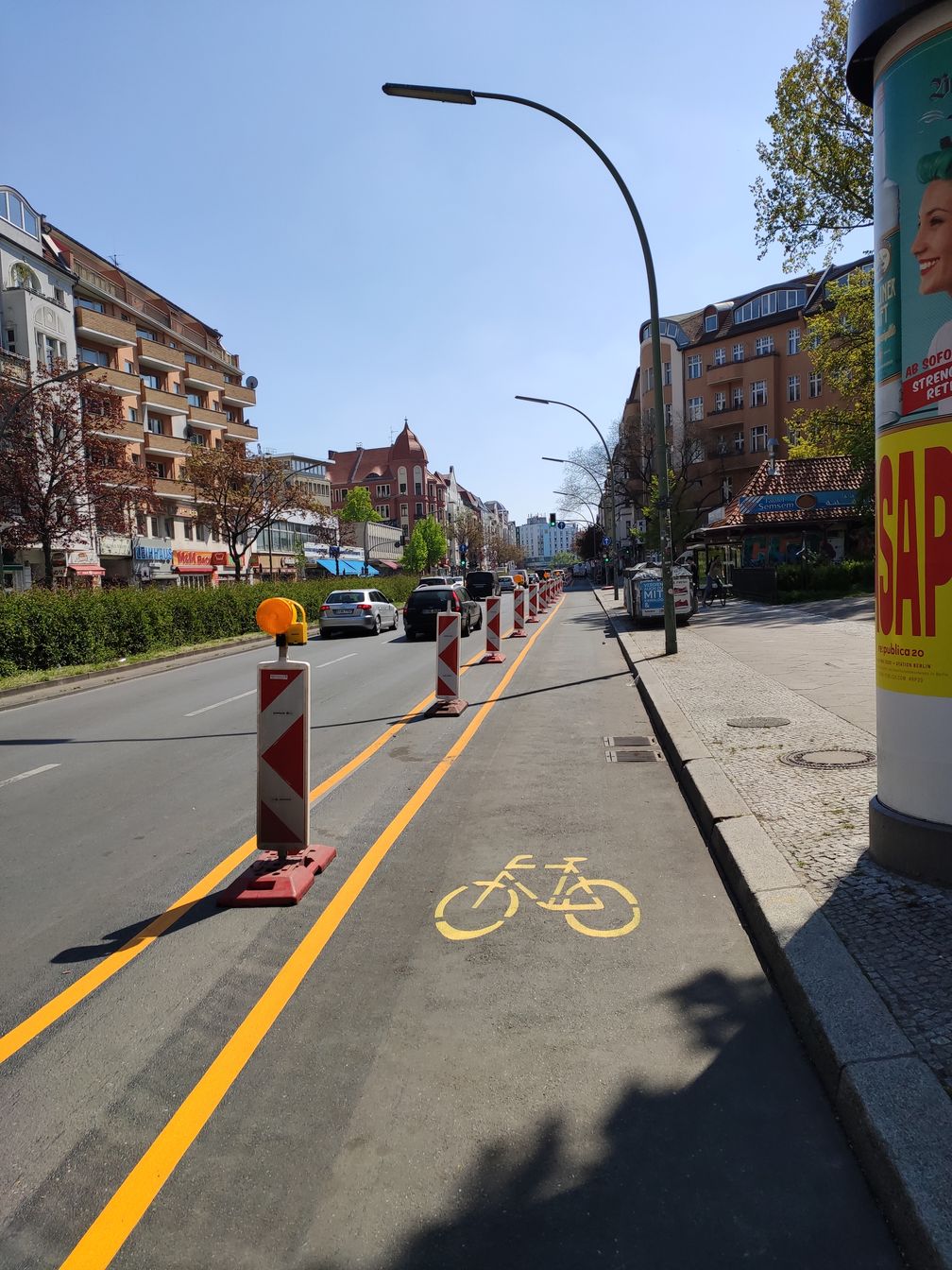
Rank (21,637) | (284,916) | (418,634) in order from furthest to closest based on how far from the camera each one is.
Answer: (418,634)
(21,637)
(284,916)

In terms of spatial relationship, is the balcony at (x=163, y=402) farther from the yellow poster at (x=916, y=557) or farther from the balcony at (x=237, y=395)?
the yellow poster at (x=916, y=557)

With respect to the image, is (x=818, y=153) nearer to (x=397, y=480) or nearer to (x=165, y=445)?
(x=165, y=445)

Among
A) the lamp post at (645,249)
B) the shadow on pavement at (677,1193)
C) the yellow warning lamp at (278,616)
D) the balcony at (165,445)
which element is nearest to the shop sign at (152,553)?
the balcony at (165,445)

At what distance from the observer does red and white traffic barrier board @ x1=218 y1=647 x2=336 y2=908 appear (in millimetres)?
4926

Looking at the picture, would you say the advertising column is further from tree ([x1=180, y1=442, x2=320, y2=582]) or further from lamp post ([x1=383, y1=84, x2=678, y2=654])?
tree ([x1=180, y1=442, x2=320, y2=582])

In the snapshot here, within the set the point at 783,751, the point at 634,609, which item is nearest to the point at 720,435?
the point at 634,609

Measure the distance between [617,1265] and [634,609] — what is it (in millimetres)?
23155

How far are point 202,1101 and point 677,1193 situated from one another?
156 cm

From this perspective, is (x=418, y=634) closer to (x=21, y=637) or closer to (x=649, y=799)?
(x=21, y=637)

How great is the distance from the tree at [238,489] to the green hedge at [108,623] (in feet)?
40.4

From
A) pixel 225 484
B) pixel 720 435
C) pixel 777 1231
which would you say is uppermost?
pixel 720 435

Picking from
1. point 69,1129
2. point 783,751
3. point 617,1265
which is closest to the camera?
point 617,1265

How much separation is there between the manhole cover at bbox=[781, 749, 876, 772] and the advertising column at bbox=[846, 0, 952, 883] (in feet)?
7.76

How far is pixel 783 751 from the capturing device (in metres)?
7.42
